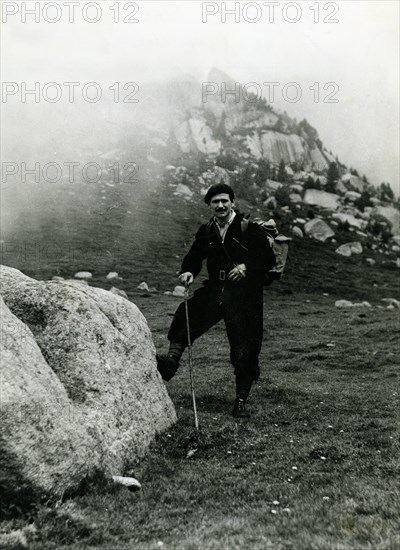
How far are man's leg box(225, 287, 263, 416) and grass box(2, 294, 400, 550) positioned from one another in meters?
0.72

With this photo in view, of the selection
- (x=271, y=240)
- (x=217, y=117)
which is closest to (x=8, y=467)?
(x=271, y=240)

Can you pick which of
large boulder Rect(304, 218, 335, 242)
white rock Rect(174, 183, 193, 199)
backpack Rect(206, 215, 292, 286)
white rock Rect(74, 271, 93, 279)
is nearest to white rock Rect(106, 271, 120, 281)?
white rock Rect(74, 271, 93, 279)

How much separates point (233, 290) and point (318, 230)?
59021mm

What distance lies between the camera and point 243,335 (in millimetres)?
11406

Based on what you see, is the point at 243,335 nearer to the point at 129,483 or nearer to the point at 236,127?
the point at 129,483

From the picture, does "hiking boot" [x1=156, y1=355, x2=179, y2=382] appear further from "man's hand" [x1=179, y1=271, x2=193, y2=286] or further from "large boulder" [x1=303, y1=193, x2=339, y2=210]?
"large boulder" [x1=303, y1=193, x2=339, y2=210]

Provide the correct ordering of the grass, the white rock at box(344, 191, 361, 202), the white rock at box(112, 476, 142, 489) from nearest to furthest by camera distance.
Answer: the grass → the white rock at box(112, 476, 142, 489) → the white rock at box(344, 191, 361, 202)

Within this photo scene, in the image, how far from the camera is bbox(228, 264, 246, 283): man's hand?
36.6 feet

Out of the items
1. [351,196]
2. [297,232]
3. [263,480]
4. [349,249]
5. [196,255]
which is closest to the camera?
[263,480]

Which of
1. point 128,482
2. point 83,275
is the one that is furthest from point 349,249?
point 128,482

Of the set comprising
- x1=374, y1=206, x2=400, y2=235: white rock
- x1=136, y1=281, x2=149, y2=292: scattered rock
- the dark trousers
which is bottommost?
x1=136, y1=281, x2=149, y2=292: scattered rock

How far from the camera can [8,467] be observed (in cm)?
632

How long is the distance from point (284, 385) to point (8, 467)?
9378 millimetres

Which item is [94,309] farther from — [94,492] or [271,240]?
[271,240]
